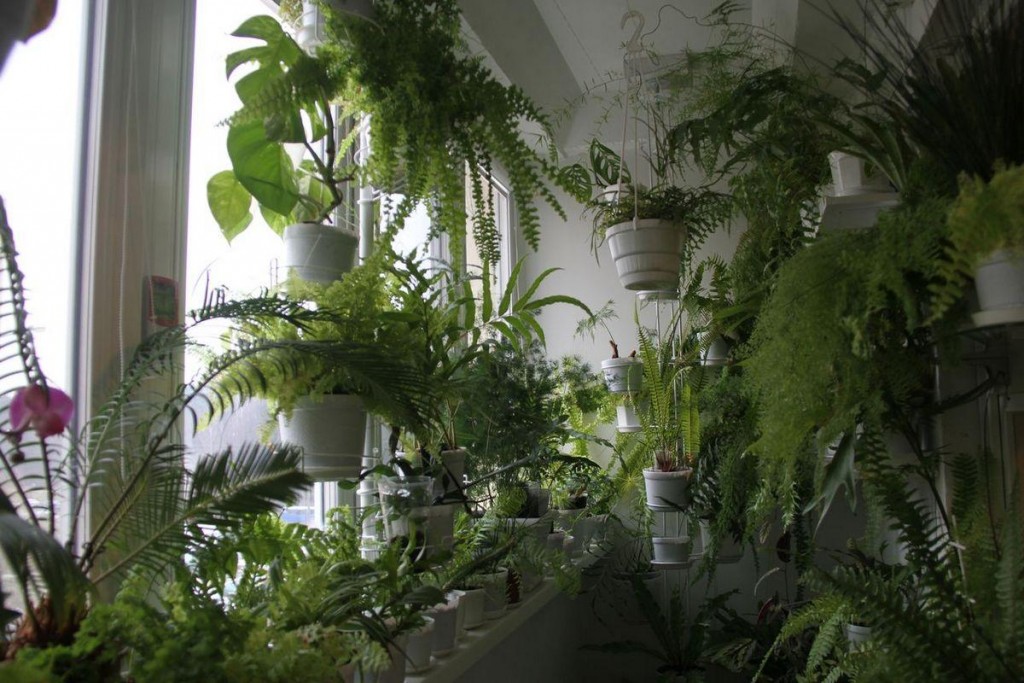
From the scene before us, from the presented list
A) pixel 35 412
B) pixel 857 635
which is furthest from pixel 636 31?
pixel 35 412

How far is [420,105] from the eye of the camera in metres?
1.44

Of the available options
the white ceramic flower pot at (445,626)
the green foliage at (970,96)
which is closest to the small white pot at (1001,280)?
the green foliage at (970,96)

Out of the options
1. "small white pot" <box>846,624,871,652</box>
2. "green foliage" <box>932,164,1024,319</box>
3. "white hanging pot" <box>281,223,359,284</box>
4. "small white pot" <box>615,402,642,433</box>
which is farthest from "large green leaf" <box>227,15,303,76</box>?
"small white pot" <box>615,402,642,433</box>

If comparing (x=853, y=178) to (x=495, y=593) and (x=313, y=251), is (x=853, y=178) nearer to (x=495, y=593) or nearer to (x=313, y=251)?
(x=313, y=251)

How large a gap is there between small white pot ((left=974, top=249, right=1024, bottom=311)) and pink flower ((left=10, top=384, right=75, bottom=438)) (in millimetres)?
1193

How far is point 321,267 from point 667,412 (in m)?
1.58

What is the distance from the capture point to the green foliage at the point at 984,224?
0.95 metres

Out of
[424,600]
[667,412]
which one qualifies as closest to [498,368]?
[667,412]

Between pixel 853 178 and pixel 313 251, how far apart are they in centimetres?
115

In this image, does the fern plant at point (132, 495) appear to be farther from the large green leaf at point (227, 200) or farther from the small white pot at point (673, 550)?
the small white pot at point (673, 550)

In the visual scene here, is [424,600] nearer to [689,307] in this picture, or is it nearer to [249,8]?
[249,8]

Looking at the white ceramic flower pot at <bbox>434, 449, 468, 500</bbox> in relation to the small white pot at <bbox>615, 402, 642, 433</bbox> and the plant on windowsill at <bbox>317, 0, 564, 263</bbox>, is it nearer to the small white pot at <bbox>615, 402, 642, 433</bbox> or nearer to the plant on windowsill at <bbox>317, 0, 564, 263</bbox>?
the plant on windowsill at <bbox>317, 0, 564, 263</bbox>

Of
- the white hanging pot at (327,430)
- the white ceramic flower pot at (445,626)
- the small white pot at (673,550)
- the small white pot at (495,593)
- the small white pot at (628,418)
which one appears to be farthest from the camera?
the small white pot at (628,418)

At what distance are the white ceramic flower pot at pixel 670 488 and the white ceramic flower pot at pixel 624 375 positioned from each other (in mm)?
573
